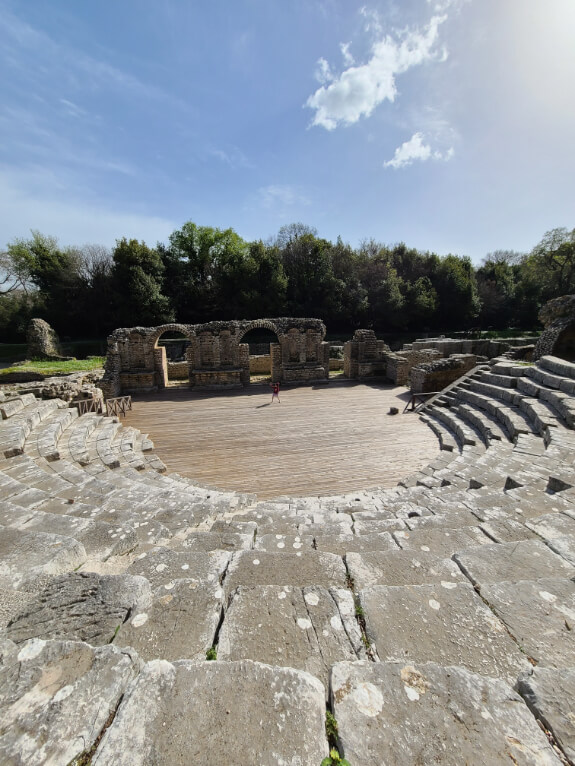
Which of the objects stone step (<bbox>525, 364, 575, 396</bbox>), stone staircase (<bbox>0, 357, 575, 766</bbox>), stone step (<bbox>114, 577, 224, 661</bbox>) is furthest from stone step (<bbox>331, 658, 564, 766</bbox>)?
stone step (<bbox>525, 364, 575, 396</bbox>)

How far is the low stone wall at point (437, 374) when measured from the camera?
472 inches

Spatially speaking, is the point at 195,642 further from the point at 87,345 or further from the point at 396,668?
the point at 87,345

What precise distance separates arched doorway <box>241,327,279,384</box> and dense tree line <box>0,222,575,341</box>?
6.71 feet

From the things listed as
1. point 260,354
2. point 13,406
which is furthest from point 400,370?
point 13,406

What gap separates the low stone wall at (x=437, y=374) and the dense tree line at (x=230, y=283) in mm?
16737

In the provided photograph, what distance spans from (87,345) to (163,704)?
27285 mm

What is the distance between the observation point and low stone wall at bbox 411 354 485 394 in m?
12.0

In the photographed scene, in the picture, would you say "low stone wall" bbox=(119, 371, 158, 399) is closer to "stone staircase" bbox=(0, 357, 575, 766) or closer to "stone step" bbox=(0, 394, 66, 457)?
"stone step" bbox=(0, 394, 66, 457)

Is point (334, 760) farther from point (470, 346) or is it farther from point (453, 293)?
point (453, 293)

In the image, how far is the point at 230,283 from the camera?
27.0m

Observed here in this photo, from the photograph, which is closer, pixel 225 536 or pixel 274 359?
pixel 225 536

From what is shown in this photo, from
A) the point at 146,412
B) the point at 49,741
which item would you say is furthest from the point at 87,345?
the point at 49,741

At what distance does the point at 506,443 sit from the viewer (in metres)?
6.29

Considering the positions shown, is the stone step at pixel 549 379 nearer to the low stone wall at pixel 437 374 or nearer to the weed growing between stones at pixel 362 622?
the low stone wall at pixel 437 374
